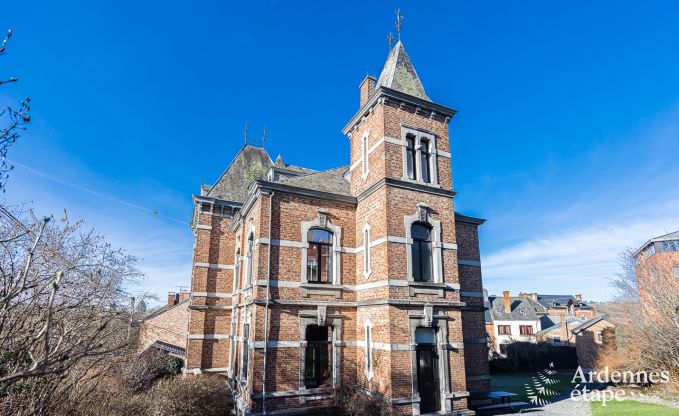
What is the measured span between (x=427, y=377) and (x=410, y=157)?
792cm

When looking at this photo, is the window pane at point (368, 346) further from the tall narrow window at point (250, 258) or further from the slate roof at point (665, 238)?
the slate roof at point (665, 238)

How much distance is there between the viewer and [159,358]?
58.1 feet

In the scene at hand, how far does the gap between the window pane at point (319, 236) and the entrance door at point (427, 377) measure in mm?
5102

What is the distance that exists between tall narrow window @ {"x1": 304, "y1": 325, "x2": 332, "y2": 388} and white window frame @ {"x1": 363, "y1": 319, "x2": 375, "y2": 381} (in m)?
1.37

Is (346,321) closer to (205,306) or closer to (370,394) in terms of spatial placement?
(370,394)

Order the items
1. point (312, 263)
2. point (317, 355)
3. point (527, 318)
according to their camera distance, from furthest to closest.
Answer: point (527, 318), point (312, 263), point (317, 355)

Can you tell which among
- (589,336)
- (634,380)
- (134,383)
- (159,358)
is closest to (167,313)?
(159,358)

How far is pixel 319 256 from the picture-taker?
1430cm

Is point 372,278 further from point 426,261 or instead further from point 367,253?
point 426,261

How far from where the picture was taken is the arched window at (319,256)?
1406 cm

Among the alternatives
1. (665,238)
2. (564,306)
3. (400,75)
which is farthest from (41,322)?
(564,306)

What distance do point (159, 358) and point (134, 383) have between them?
15.0 feet

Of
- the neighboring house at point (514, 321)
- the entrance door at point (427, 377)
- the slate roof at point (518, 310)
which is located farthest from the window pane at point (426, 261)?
the slate roof at point (518, 310)

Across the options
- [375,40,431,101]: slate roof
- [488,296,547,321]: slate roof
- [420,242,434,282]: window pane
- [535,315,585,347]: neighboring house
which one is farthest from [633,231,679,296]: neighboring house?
[488,296,547,321]: slate roof
